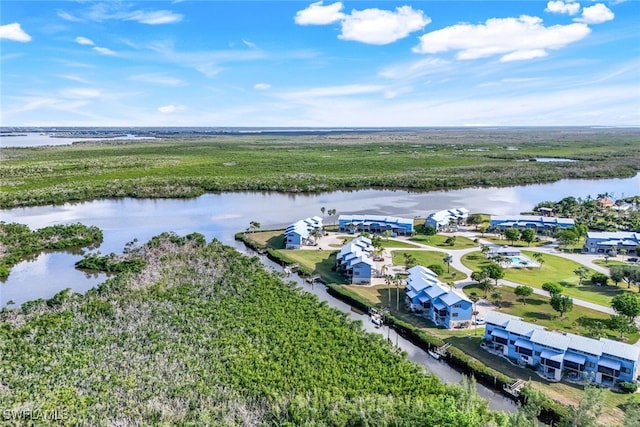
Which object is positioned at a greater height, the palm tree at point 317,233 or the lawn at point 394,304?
the palm tree at point 317,233

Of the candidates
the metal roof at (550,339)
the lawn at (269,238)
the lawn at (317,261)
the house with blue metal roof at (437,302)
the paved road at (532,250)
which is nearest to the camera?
the metal roof at (550,339)

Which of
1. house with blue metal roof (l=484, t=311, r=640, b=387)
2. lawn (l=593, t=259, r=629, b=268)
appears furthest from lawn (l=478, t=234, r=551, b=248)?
house with blue metal roof (l=484, t=311, r=640, b=387)

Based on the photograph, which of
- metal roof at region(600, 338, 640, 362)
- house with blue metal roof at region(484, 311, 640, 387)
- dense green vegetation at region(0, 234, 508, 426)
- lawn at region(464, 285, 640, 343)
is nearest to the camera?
dense green vegetation at region(0, 234, 508, 426)

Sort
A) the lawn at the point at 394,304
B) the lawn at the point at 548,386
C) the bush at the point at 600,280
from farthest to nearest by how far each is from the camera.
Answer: the bush at the point at 600,280
the lawn at the point at 394,304
the lawn at the point at 548,386

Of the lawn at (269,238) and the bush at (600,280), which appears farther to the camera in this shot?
the lawn at (269,238)

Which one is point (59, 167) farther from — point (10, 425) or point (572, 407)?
point (572, 407)

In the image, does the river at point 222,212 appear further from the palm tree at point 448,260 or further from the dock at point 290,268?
the palm tree at point 448,260

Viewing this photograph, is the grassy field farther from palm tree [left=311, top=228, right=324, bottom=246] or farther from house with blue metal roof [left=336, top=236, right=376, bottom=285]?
palm tree [left=311, top=228, right=324, bottom=246]

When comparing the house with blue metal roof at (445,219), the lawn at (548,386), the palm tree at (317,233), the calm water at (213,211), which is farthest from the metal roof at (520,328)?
the calm water at (213,211)
